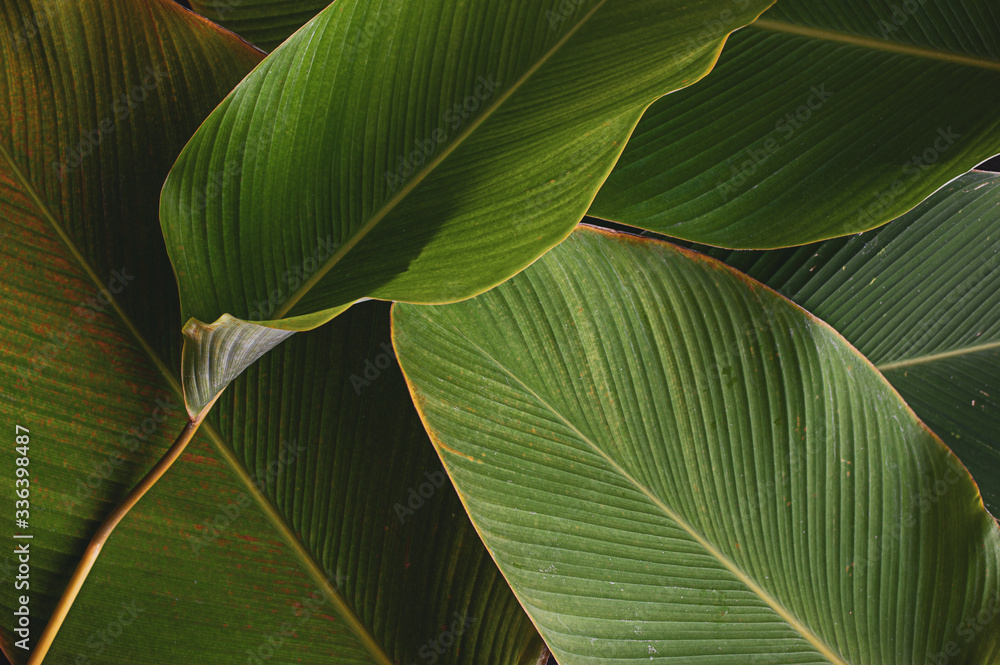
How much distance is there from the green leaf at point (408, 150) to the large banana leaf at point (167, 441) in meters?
0.10

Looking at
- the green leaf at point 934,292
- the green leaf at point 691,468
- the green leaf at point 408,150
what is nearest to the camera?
the green leaf at point 408,150

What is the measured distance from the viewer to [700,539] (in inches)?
24.2

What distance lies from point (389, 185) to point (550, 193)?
0.13m

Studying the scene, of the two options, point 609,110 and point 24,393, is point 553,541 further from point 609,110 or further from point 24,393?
point 24,393

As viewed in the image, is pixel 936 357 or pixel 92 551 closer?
pixel 92 551

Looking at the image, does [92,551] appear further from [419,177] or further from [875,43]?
[875,43]

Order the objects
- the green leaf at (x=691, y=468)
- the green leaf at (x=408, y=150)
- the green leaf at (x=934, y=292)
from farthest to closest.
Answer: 1. the green leaf at (x=934, y=292)
2. the green leaf at (x=691, y=468)
3. the green leaf at (x=408, y=150)

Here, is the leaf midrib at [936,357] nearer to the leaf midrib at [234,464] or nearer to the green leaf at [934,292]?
the green leaf at [934,292]

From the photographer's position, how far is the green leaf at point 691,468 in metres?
0.59

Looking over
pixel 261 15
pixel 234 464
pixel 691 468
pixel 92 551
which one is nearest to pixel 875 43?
pixel 691 468

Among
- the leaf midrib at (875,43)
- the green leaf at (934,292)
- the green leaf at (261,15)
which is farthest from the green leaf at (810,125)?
the green leaf at (261,15)

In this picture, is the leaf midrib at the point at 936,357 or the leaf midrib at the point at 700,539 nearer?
the leaf midrib at the point at 700,539

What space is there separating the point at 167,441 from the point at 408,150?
0.34 meters

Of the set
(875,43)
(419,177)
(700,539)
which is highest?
(875,43)
